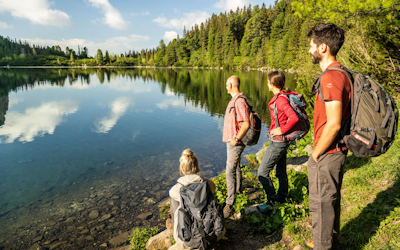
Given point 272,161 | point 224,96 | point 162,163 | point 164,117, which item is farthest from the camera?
point 224,96

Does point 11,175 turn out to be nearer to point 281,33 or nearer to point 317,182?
point 317,182

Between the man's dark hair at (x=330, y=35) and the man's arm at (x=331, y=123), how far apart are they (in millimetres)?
630

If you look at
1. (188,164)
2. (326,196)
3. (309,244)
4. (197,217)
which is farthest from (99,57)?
(326,196)

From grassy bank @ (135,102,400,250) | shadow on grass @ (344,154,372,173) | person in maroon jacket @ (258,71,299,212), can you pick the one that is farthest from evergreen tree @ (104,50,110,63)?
person in maroon jacket @ (258,71,299,212)

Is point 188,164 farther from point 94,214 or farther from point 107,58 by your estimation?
point 107,58

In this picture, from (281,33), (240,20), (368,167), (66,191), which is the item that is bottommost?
(66,191)

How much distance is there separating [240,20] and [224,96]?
10135cm

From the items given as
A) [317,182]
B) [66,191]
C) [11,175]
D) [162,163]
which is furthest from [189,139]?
[317,182]

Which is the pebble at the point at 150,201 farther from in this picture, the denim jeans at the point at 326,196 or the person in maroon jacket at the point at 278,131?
the denim jeans at the point at 326,196

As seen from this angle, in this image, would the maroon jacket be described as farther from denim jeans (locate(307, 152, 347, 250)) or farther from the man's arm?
the man's arm

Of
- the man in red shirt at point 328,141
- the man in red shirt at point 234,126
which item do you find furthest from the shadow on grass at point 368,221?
the man in red shirt at point 234,126

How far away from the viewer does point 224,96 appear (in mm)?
25375

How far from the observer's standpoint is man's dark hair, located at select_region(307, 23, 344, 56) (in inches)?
95.0

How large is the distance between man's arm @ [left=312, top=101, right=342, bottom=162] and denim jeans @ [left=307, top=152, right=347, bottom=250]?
0.22 meters
